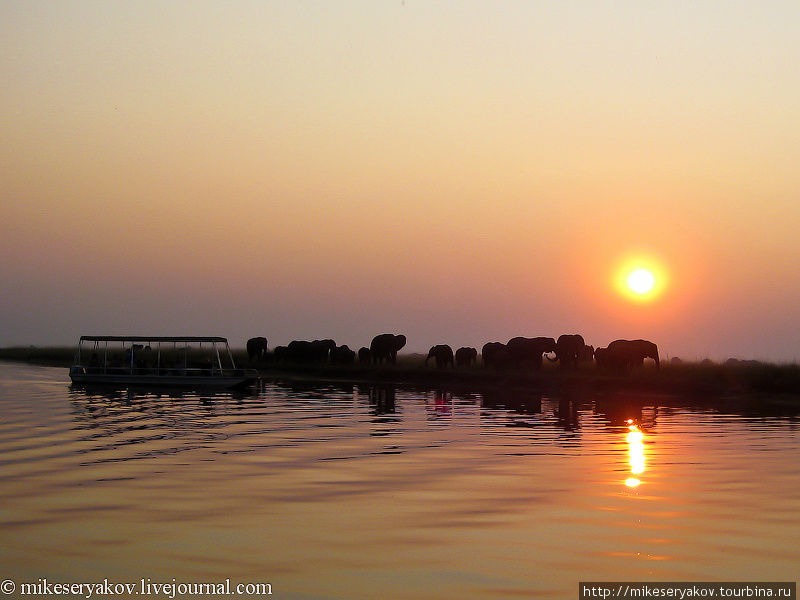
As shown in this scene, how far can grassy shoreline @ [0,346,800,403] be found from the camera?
158ft

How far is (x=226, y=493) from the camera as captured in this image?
19500 millimetres

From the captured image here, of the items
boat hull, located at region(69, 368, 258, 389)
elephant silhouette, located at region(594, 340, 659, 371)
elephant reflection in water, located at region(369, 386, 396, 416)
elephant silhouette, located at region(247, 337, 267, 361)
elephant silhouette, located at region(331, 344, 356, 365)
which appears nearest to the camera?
elephant reflection in water, located at region(369, 386, 396, 416)

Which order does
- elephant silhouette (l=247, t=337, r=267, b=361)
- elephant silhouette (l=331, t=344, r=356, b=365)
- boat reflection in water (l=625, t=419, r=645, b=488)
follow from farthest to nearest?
elephant silhouette (l=247, t=337, r=267, b=361) < elephant silhouette (l=331, t=344, r=356, b=365) < boat reflection in water (l=625, t=419, r=645, b=488)

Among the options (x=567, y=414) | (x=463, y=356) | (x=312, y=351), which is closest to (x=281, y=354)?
(x=312, y=351)

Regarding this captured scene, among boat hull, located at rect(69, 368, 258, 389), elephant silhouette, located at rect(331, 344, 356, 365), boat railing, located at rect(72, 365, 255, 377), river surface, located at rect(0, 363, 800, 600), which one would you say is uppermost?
elephant silhouette, located at rect(331, 344, 356, 365)

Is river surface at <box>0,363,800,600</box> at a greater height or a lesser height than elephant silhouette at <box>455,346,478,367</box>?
lesser

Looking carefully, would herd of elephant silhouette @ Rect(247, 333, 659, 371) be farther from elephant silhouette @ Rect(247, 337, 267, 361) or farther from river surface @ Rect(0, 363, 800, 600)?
river surface @ Rect(0, 363, 800, 600)

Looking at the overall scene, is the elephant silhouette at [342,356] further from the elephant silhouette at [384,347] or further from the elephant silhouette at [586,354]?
the elephant silhouette at [586,354]

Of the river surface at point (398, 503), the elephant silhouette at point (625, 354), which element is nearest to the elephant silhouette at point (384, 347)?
the elephant silhouette at point (625, 354)

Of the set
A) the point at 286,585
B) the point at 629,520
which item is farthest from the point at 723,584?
the point at 286,585

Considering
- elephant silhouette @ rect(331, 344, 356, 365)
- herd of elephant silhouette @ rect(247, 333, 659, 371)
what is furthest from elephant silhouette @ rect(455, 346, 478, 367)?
elephant silhouette @ rect(331, 344, 356, 365)

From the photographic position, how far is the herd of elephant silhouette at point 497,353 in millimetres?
60031

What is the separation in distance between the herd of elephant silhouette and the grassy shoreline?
1.13 metres

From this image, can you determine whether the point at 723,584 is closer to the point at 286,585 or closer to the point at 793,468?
the point at 286,585
